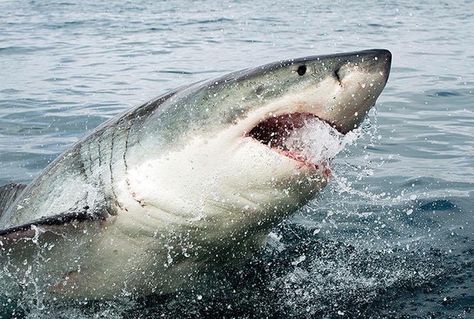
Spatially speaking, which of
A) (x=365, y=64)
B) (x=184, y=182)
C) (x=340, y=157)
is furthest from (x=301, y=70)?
(x=340, y=157)

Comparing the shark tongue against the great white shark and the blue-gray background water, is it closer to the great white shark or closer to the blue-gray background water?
the great white shark

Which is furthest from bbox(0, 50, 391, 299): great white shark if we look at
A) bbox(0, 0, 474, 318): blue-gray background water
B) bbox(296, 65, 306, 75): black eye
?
bbox(0, 0, 474, 318): blue-gray background water

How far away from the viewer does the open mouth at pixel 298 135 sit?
2717 millimetres

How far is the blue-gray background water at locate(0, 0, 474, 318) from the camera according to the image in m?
3.48

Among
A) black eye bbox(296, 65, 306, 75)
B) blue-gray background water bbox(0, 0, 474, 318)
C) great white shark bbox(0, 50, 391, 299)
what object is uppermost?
black eye bbox(296, 65, 306, 75)

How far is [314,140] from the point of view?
2.74 metres

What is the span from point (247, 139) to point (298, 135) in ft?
0.69

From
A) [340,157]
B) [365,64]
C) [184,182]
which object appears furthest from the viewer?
[340,157]

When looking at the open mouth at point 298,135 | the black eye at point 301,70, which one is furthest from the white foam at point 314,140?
the black eye at point 301,70

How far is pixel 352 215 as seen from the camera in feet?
16.4

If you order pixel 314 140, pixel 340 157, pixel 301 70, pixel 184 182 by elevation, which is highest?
pixel 301 70

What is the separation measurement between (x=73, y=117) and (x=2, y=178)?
9.55 ft

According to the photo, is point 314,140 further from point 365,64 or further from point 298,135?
point 365,64

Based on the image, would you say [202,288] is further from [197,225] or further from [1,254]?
[1,254]
